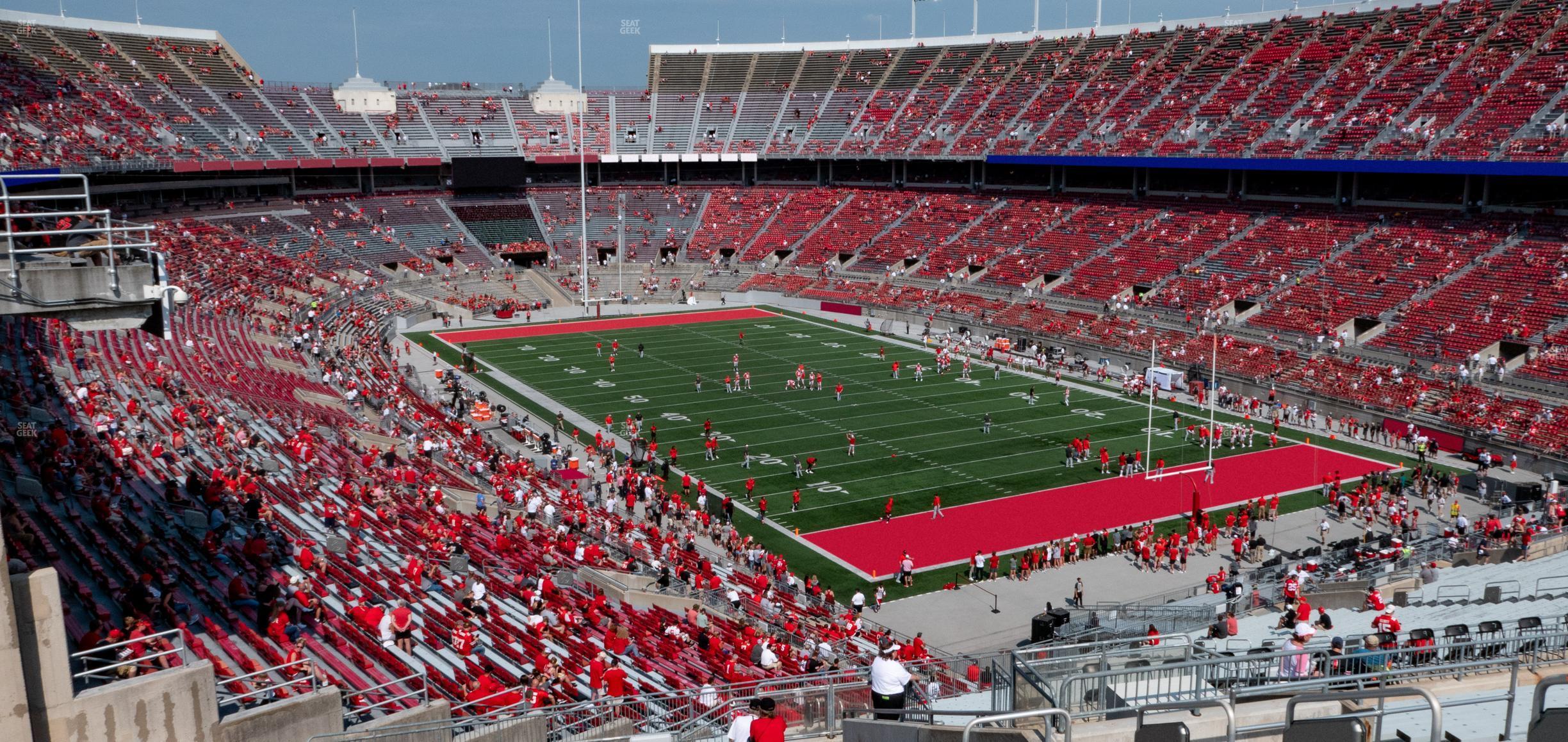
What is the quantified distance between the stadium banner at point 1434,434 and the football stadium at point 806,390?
0.52ft

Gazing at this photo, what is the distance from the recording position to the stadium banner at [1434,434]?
Result: 31406mm

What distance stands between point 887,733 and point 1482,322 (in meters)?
34.3

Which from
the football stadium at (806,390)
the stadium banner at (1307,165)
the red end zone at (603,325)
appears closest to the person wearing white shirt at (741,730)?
the football stadium at (806,390)

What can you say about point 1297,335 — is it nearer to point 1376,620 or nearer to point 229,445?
point 1376,620

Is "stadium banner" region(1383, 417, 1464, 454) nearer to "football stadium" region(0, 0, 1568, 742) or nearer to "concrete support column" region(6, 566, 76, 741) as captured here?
"football stadium" region(0, 0, 1568, 742)

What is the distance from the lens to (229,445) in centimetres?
2008

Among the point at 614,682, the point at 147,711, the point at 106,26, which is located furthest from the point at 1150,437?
the point at 106,26

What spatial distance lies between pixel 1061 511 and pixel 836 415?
10.3 metres

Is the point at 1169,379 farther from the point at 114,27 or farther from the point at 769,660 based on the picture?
the point at 114,27

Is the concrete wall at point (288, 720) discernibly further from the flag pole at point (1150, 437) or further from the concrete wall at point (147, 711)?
the flag pole at point (1150, 437)

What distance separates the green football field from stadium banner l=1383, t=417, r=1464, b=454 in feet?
16.8

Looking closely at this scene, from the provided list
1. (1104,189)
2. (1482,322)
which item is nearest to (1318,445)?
(1482,322)

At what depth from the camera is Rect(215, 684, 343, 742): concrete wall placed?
8.84 metres

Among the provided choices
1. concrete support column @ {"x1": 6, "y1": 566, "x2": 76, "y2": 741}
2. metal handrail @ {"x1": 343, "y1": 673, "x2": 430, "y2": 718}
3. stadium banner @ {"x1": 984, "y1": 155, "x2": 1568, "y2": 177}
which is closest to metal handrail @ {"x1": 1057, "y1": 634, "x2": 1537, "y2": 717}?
metal handrail @ {"x1": 343, "y1": 673, "x2": 430, "y2": 718}
